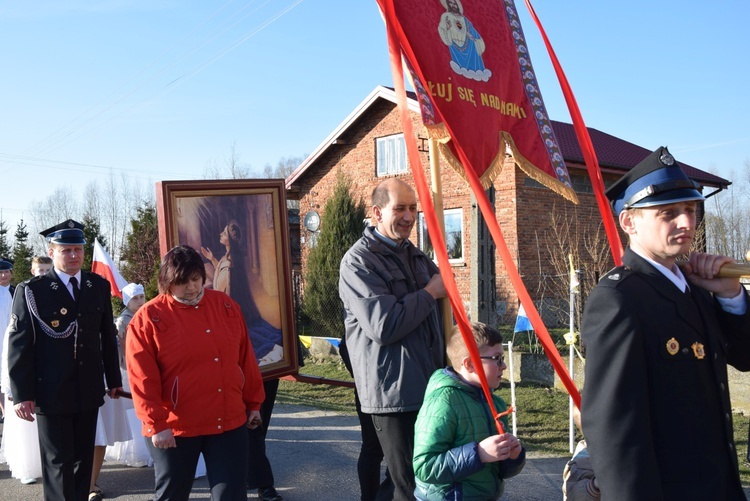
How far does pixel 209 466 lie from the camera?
4035 mm

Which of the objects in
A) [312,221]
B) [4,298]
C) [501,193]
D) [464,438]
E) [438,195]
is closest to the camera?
[464,438]

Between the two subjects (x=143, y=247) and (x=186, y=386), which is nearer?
(x=186, y=386)

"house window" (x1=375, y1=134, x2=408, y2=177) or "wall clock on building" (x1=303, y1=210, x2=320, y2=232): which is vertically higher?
"house window" (x1=375, y1=134, x2=408, y2=177)

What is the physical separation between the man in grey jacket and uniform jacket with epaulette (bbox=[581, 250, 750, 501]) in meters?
1.49

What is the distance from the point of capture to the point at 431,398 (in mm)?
3238

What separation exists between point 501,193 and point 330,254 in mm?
4817

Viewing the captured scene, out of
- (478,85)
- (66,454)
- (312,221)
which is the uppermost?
(312,221)

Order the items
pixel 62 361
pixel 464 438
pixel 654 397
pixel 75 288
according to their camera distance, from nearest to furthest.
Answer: pixel 654 397 → pixel 464 438 → pixel 62 361 → pixel 75 288

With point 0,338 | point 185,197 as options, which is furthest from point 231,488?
point 0,338

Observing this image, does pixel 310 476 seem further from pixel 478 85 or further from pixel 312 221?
pixel 312 221

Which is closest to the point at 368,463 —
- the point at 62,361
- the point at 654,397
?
the point at 62,361

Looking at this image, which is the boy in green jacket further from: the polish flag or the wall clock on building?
the wall clock on building

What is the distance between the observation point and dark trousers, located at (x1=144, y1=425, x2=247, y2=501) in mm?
3902

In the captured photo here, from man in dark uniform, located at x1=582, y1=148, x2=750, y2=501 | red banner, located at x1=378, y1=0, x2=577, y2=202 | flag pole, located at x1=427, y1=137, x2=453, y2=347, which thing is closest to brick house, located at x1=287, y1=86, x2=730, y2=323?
red banner, located at x1=378, y1=0, x2=577, y2=202
